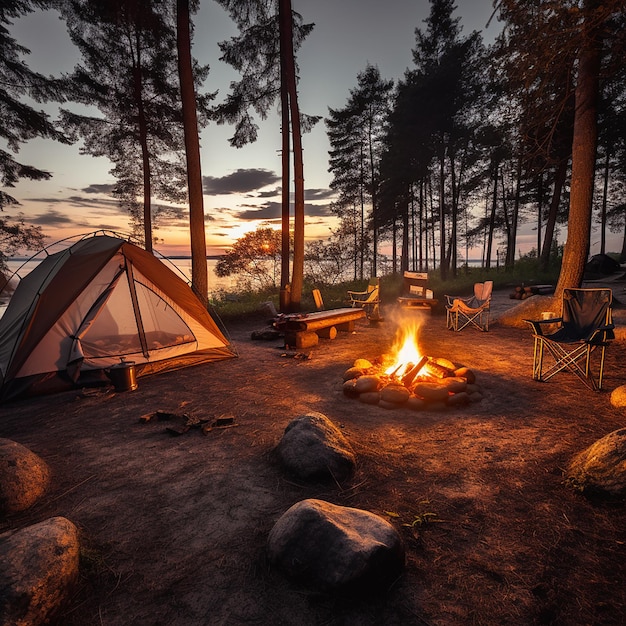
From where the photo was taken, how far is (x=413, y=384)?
446cm

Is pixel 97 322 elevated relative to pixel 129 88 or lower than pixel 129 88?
lower

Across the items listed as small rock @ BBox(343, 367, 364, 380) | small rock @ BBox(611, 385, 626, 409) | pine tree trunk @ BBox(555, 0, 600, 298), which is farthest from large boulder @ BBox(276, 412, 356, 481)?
pine tree trunk @ BBox(555, 0, 600, 298)

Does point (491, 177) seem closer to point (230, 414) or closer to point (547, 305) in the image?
point (547, 305)

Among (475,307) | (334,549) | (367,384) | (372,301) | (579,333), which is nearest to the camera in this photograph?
(334,549)

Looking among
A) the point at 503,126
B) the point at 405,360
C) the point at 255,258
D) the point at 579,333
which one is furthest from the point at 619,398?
the point at 255,258

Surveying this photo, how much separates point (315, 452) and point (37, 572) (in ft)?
5.84

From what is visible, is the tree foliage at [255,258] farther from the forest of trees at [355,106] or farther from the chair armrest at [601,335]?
the chair armrest at [601,335]

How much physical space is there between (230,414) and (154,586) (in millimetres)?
2338

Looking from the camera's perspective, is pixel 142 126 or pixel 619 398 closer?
pixel 619 398

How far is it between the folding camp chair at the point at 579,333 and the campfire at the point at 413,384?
4.00ft

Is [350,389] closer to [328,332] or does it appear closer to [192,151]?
[328,332]

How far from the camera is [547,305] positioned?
8078 mm

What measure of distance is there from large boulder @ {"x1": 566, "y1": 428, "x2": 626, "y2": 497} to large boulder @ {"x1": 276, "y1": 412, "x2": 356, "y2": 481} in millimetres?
1679

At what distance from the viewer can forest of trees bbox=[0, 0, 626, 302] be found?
704cm
